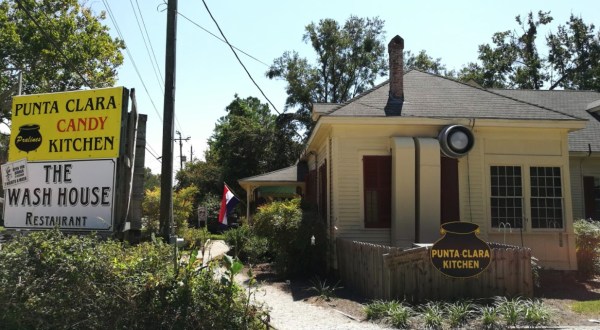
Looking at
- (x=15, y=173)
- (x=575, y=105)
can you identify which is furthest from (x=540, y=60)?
(x=15, y=173)

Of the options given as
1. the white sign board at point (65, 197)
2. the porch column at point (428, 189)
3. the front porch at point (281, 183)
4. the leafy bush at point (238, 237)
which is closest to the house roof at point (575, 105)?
the porch column at point (428, 189)

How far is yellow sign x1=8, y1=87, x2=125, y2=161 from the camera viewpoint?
21.5ft

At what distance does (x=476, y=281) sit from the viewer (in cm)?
949

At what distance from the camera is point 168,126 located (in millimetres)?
10242

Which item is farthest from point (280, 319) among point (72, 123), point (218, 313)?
point (72, 123)

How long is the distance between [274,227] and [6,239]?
679 centimetres

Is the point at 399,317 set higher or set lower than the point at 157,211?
lower

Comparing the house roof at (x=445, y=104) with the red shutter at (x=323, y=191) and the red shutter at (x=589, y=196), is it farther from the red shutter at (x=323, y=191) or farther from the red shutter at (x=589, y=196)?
the red shutter at (x=589, y=196)

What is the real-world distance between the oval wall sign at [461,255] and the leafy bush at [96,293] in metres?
4.67

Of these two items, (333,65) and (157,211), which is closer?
(157,211)

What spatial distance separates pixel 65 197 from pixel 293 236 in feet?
22.1

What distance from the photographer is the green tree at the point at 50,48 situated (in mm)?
25781

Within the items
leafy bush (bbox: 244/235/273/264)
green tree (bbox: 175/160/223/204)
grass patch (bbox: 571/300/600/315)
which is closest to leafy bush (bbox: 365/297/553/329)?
grass patch (bbox: 571/300/600/315)

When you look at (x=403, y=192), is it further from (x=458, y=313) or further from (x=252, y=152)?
(x=252, y=152)
